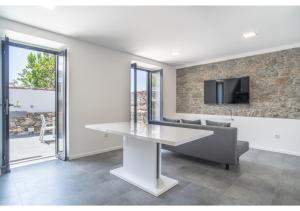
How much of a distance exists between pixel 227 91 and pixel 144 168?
3.63 m

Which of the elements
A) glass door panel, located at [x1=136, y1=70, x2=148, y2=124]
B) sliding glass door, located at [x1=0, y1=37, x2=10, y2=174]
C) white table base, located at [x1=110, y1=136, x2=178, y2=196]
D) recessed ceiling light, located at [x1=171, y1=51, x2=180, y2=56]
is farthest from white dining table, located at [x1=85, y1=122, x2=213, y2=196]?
recessed ceiling light, located at [x1=171, y1=51, x2=180, y2=56]

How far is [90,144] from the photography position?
4062mm

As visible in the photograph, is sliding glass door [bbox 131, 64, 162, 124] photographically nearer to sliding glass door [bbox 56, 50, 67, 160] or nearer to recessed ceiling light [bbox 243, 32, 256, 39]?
sliding glass door [bbox 56, 50, 67, 160]

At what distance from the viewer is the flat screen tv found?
4790mm

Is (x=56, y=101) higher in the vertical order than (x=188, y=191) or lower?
higher

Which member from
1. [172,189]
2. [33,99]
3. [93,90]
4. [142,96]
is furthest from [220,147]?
[33,99]

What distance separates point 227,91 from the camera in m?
5.10

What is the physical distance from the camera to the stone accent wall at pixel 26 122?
406cm

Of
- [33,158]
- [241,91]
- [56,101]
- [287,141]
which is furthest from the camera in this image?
[241,91]

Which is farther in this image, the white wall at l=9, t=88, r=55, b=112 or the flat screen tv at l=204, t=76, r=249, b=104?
the flat screen tv at l=204, t=76, r=249, b=104

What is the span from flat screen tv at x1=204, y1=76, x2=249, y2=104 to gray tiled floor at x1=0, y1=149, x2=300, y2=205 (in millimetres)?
1837
